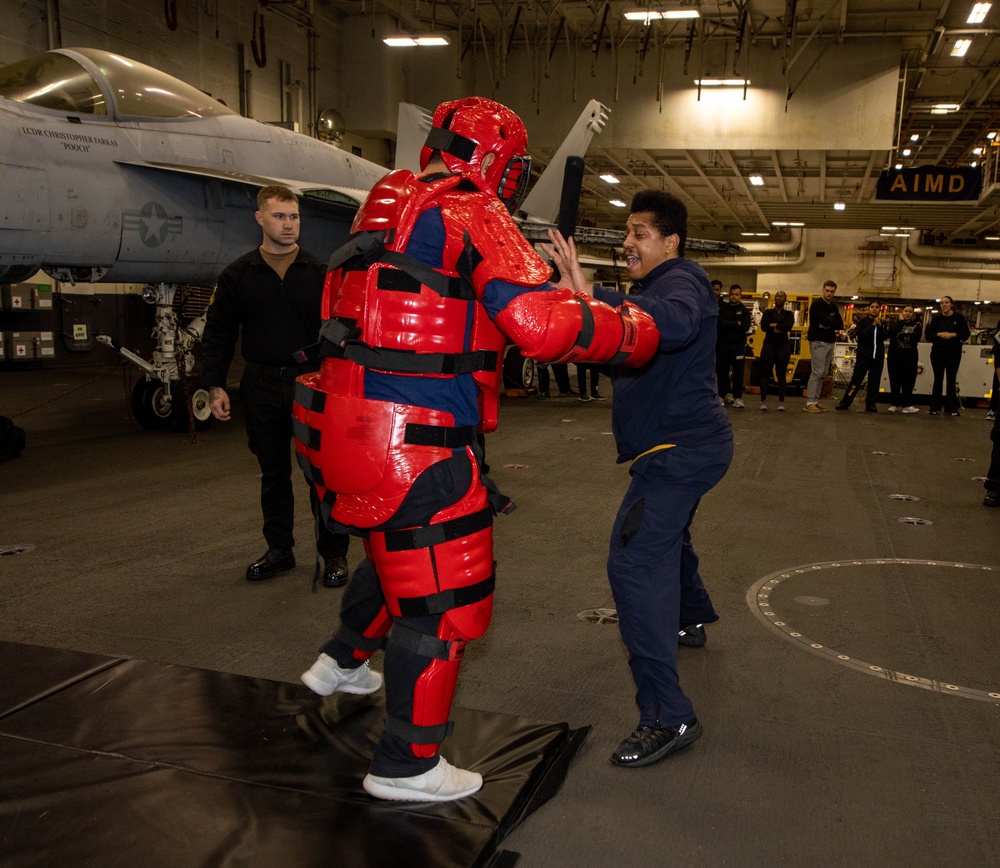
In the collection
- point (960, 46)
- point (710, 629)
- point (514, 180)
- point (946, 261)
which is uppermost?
point (960, 46)

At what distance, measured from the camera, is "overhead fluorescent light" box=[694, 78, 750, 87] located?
648 inches

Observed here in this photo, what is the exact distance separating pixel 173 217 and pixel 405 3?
12942 millimetres

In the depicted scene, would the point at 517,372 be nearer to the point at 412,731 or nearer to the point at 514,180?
the point at 514,180

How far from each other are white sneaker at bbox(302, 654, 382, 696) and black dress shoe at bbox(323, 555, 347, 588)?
1480 millimetres

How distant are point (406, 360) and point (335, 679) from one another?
1.20 m

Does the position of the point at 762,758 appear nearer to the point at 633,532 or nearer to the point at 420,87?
the point at 633,532

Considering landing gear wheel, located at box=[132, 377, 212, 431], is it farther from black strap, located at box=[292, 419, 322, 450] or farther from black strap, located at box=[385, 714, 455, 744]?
black strap, located at box=[385, 714, 455, 744]

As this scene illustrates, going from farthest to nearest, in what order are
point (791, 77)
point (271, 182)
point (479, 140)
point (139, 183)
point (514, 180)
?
1. point (791, 77)
2. point (271, 182)
3. point (139, 183)
4. point (514, 180)
5. point (479, 140)

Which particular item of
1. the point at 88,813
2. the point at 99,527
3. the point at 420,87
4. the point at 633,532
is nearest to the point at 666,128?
the point at 420,87

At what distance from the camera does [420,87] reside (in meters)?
19.4

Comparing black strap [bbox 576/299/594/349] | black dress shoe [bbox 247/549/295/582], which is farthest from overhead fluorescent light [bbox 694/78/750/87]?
black strap [bbox 576/299/594/349]

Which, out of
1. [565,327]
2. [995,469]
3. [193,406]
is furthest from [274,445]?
[995,469]

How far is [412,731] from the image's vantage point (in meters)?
2.17

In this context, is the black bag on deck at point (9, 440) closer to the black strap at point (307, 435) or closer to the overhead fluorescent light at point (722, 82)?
the black strap at point (307, 435)
